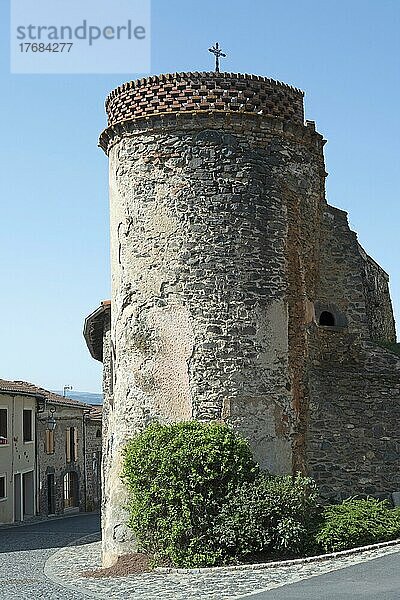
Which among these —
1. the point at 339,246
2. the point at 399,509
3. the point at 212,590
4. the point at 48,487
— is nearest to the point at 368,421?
the point at 399,509

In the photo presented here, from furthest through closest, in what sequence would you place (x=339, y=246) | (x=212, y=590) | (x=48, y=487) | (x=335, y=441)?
(x=48, y=487), (x=339, y=246), (x=335, y=441), (x=212, y=590)

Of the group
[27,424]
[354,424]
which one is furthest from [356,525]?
[27,424]

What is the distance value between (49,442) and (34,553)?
1856 cm

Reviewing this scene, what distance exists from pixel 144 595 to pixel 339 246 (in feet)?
28.0

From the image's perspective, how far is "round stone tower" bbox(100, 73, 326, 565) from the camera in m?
16.1

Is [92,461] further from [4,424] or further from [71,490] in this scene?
[4,424]

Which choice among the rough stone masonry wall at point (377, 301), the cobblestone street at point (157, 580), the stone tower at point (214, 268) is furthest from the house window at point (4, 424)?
the stone tower at point (214, 268)

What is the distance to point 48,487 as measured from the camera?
4094 cm

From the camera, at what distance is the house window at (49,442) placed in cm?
4068

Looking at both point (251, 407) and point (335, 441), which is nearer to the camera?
point (251, 407)

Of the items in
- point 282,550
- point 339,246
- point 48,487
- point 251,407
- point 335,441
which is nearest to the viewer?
point 282,550

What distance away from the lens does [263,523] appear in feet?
47.4

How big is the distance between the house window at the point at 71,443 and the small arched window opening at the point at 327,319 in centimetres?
2722

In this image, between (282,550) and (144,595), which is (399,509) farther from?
(144,595)
